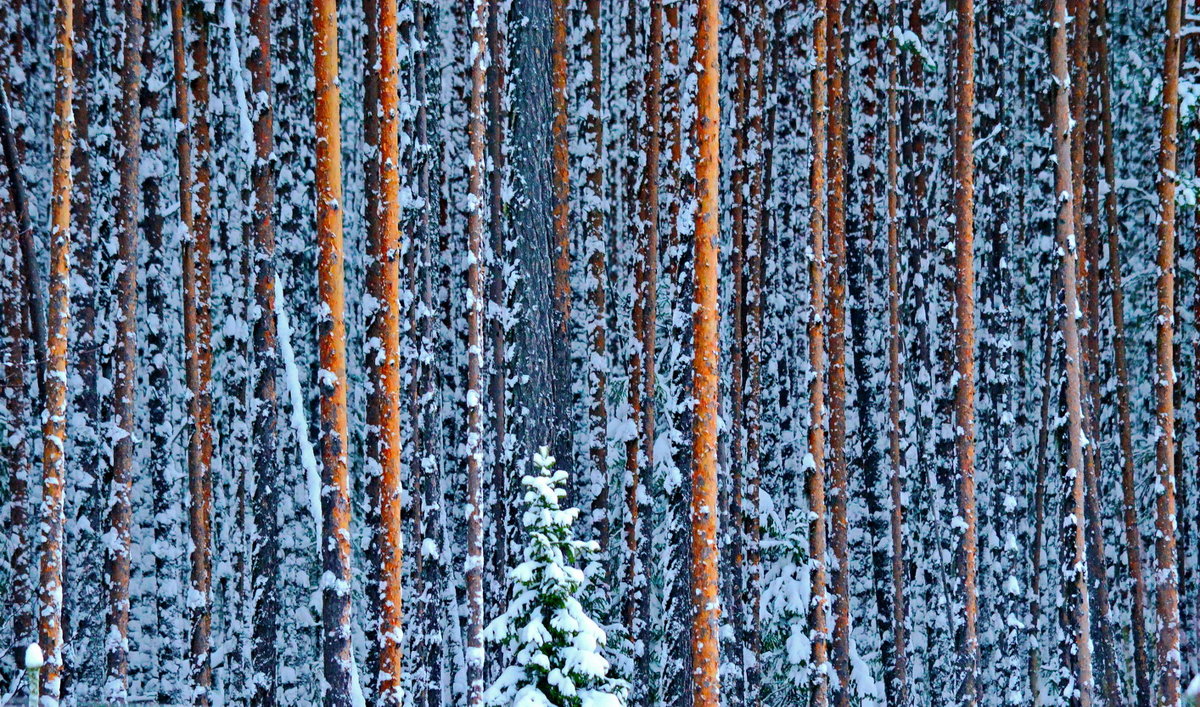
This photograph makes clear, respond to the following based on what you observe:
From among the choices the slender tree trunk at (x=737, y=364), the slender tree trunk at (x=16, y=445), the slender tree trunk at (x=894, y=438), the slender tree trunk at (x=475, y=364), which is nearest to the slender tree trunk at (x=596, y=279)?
the slender tree trunk at (x=737, y=364)

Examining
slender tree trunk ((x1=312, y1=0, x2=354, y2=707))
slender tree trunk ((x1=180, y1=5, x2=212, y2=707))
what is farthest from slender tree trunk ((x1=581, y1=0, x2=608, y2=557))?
slender tree trunk ((x1=312, y1=0, x2=354, y2=707))

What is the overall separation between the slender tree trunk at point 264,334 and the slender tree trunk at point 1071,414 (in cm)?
888

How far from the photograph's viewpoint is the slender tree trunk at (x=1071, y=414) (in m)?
12.7

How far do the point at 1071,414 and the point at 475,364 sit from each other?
699cm

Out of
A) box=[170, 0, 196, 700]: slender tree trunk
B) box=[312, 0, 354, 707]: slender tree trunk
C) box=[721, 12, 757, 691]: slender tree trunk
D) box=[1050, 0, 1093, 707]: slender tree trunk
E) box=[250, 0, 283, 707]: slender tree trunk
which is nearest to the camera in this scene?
box=[312, 0, 354, 707]: slender tree trunk

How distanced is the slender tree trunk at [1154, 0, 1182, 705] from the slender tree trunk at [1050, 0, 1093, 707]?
111 centimetres

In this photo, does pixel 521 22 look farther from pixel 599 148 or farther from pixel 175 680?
pixel 175 680

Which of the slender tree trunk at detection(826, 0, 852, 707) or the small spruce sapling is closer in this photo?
the small spruce sapling

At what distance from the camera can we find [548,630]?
8.55 m

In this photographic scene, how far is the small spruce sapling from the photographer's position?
27.6ft

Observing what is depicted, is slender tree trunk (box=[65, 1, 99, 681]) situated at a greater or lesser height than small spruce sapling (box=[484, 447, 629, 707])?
greater

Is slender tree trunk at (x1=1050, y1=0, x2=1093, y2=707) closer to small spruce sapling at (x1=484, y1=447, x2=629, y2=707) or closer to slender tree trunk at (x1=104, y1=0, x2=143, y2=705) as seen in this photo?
small spruce sapling at (x1=484, y1=447, x2=629, y2=707)

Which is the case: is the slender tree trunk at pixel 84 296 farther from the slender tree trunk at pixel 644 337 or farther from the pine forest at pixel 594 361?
the slender tree trunk at pixel 644 337

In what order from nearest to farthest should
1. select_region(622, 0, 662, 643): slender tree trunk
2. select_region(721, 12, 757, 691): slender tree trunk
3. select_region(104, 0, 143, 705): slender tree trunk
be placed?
select_region(104, 0, 143, 705): slender tree trunk < select_region(721, 12, 757, 691): slender tree trunk < select_region(622, 0, 662, 643): slender tree trunk
